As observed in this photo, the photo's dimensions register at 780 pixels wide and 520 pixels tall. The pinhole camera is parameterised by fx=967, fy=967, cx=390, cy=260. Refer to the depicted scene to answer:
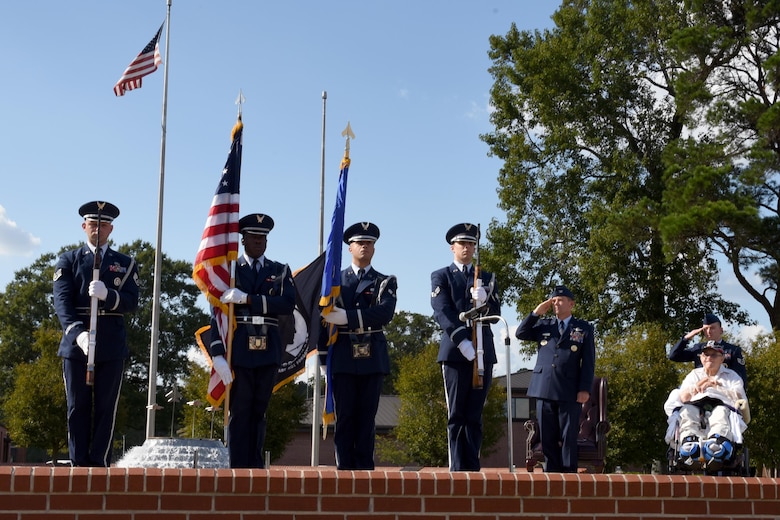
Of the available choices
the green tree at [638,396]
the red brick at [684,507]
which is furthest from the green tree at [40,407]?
the red brick at [684,507]

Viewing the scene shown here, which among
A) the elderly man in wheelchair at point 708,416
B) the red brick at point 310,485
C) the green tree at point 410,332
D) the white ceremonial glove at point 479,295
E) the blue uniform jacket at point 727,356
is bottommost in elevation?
the red brick at point 310,485

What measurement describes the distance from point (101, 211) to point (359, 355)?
7.53 ft

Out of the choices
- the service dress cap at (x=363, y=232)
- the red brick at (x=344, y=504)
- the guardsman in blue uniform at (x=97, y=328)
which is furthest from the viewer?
the service dress cap at (x=363, y=232)

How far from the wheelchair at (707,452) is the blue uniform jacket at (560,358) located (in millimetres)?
1286

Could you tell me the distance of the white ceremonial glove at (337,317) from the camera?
302 inches

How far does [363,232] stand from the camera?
8.00m

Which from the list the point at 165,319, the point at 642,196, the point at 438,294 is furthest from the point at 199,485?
the point at 165,319

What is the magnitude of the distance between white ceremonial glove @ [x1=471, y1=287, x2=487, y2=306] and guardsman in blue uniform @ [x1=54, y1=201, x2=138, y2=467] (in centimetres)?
268

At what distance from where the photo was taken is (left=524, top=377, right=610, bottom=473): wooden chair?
11062 mm

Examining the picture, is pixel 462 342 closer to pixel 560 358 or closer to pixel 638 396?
pixel 560 358

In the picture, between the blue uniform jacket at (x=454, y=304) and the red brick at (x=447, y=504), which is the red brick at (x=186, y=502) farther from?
the blue uniform jacket at (x=454, y=304)

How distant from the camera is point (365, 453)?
25.3 ft

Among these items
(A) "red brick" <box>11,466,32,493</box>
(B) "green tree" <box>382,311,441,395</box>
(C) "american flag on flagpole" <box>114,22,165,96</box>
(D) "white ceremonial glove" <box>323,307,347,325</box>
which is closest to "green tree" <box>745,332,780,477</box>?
(C) "american flag on flagpole" <box>114,22,165,96</box>

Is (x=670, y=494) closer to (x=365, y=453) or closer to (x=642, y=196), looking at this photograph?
(x=365, y=453)
